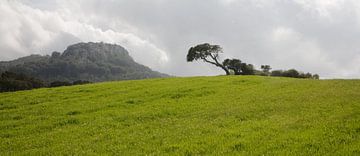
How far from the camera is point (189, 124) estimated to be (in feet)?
72.7

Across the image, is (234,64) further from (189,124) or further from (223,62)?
(189,124)

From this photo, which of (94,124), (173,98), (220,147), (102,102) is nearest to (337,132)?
(220,147)

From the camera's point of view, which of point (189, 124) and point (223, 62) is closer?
point (189, 124)

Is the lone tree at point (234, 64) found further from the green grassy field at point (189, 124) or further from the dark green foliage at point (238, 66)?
the green grassy field at point (189, 124)

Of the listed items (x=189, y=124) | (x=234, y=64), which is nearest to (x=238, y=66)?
(x=234, y=64)

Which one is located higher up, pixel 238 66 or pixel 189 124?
pixel 238 66

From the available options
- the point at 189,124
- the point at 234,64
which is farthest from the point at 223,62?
the point at 189,124

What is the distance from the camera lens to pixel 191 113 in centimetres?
2628

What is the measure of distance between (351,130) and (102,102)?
23.3 meters

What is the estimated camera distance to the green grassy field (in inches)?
653

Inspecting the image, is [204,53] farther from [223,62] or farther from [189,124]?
[189,124]

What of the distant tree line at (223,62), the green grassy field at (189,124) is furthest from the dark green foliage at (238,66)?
the green grassy field at (189,124)

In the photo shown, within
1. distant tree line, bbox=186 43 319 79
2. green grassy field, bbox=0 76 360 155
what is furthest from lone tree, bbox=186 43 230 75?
green grassy field, bbox=0 76 360 155

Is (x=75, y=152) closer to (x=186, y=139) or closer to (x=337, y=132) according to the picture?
(x=186, y=139)
